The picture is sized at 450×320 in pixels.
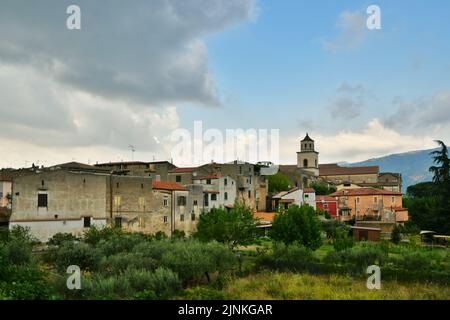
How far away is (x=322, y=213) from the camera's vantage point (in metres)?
70.0

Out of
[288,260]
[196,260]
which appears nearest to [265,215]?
[288,260]

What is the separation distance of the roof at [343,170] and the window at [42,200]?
96568 millimetres

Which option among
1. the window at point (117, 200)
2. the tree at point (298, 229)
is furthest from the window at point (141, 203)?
the tree at point (298, 229)

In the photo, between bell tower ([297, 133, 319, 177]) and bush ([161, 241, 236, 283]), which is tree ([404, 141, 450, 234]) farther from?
bell tower ([297, 133, 319, 177])

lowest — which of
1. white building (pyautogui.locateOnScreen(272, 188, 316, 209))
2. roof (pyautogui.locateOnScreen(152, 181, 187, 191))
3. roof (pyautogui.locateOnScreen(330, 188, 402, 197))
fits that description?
white building (pyautogui.locateOnScreen(272, 188, 316, 209))

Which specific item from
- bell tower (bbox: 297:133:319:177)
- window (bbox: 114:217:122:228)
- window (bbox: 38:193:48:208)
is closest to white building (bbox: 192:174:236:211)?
window (bbox: 114:217:122:228)

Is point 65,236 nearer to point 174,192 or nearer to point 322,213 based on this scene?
point 174,192

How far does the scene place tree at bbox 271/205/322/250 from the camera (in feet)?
126

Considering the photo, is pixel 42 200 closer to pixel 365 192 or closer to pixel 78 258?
pixel 78 258

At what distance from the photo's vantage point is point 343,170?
12812 centimetres

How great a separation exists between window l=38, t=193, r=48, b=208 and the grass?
23711 mm

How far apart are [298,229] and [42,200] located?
74.2 feet

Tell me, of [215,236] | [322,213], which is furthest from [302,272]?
[322,213]
